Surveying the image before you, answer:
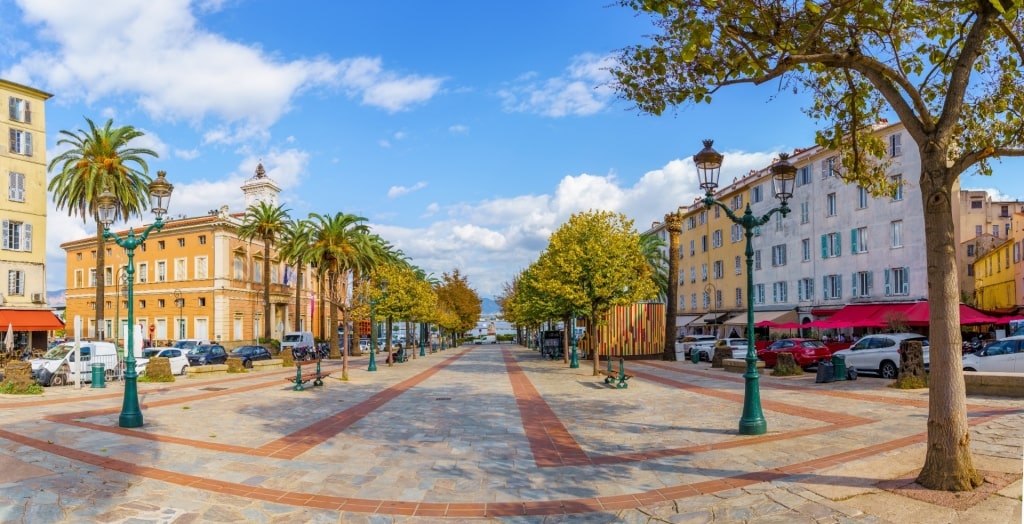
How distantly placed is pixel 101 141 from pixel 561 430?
31478 millimetres

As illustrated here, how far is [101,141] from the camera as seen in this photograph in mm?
32125

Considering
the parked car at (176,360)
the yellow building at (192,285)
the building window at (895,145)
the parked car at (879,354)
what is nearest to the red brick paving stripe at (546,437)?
the parked car at (879,354)

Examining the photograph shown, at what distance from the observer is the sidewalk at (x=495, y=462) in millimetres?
6758

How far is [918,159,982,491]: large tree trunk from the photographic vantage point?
6406 mm

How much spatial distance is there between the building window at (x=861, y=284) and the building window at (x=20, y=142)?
49418 millimetres

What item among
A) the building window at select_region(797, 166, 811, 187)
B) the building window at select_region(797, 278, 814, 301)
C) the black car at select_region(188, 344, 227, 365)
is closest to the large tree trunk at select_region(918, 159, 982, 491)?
the black car at select_region(188, 344, 227, 365)

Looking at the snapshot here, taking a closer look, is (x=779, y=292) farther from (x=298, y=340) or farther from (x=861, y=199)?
(x=298, y=340)

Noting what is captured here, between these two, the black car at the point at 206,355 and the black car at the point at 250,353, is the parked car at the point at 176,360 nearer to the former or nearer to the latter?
the black car at the point at 206,355

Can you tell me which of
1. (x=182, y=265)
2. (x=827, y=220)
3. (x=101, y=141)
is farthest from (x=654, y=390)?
(x=182, y=265)

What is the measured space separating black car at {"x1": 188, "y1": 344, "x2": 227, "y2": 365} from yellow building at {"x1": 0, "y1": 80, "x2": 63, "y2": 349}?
28.4 ft

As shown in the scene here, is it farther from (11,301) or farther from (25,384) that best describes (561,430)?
(11,301)

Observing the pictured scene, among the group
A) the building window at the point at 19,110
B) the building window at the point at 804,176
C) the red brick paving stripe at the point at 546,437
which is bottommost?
the red brick paving stripe at the point at 546,437

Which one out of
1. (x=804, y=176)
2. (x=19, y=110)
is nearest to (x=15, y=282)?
(x=19, y=110)

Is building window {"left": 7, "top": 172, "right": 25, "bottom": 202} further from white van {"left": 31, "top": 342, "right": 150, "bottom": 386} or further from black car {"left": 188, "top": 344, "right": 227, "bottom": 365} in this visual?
white van {"left": 31, "top": 342, "right": 150, "bottom": 386}
